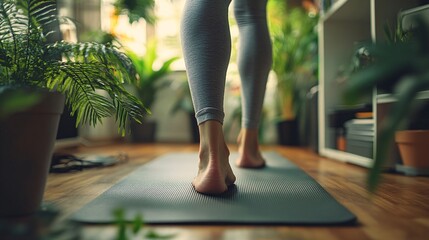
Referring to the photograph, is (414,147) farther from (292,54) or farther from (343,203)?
(292,54)

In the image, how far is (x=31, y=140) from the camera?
70 cm

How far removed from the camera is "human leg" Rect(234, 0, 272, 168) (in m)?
1.29

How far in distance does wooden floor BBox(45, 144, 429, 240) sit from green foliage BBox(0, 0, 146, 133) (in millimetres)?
237

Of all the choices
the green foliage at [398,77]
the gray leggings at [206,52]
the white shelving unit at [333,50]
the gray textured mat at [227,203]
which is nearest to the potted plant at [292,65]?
the white shelving unit at [333,50]

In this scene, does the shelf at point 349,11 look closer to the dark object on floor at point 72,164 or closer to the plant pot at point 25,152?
the dark object on floor at point 72,164

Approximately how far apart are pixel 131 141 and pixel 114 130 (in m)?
0.40

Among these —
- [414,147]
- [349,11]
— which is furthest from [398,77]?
[349,11]

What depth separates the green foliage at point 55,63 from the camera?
2.47ft

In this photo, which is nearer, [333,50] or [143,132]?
[333,50]

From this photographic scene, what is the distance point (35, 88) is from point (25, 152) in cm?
12

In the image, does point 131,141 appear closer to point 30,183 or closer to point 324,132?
point 324,132

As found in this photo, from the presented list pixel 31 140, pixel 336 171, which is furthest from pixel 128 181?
pixel 336 171

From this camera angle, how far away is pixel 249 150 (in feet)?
4.54

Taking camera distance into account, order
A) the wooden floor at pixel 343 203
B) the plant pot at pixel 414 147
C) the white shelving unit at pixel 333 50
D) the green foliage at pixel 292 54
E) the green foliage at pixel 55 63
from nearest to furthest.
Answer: the wooden floor at pixel 343 203, the green foliage at pixel 55 63, the plant pot at pixel 414 147, the white shelving unit at pixel 333 50, the green foliage at pixel 292 54
